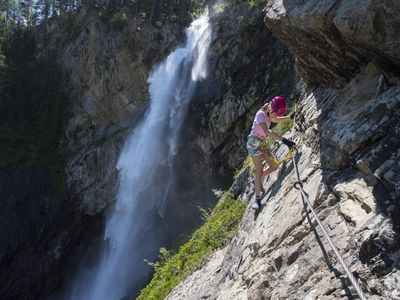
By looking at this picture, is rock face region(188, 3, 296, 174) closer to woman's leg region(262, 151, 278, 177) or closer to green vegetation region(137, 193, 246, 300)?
green vegetation region(137, 193, 246, 300)

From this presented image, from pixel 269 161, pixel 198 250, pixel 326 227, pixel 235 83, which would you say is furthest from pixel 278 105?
pixel 235 83

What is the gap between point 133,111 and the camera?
124ft

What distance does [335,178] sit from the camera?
562 cm

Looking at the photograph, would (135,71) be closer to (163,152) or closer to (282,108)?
(163,152)

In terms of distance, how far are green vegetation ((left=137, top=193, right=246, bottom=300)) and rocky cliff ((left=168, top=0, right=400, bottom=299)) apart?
2502 millimetres

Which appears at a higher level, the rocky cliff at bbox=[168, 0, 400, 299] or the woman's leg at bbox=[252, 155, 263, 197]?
the woman's leg at bbox=[252, 155, 263, 197]

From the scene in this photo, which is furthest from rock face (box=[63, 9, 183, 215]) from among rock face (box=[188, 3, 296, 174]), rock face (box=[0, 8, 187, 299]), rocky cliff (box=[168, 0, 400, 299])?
rocky cliff (box=[168, 0, 400, 299])

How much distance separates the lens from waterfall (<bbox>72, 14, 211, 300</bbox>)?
26.2m

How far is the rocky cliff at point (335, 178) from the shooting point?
4293mm

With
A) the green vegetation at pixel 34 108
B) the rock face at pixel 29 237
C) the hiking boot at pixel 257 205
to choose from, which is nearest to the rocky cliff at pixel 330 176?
the hiking boot at pixel 257 205

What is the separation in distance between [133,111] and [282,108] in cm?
3094

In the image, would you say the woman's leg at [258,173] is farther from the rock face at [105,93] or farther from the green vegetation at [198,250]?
the rock face at [105,93]

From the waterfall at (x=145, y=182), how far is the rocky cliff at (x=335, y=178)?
17.7m

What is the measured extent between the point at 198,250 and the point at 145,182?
56.9ft
